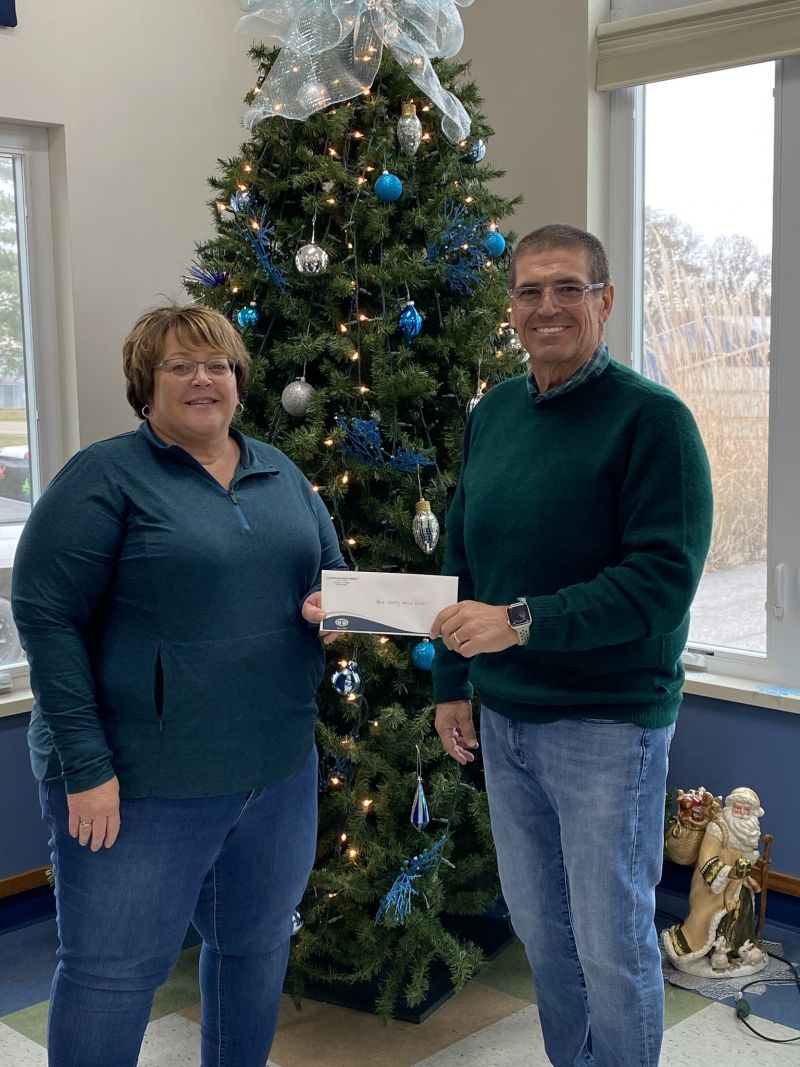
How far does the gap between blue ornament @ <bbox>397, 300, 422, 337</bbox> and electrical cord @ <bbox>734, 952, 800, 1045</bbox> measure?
5.60 feet

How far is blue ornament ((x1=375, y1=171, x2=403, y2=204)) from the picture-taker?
2.33 metres

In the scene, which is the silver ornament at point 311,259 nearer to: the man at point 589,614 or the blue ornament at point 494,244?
the blue ornament at point 494,244

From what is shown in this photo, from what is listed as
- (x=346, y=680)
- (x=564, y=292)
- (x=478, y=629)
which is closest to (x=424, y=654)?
(x=346, y=680)

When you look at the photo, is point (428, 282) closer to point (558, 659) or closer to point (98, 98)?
point (558, 659)

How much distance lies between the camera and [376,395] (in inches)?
93.5

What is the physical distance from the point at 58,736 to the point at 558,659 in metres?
0.76

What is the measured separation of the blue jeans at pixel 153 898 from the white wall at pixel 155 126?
1.65 metres

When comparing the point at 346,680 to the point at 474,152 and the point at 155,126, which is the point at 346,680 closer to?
the point at 474,152

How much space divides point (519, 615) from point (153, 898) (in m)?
0.71

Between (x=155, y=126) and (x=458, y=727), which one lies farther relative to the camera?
(x=155, y=126)

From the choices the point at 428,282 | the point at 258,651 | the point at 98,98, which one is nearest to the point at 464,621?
the point at 258,651

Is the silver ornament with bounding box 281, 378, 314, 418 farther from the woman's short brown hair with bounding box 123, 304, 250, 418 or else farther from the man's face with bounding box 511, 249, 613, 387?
the man's face with bounding box 511, 249, 613, 387

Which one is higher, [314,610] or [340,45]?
[340,45]

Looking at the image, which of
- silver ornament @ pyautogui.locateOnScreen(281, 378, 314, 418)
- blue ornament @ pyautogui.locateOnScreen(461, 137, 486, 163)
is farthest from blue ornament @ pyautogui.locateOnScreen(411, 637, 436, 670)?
blue ornament @ pyautogui.locateOnScreen(461, 137, 486, 163)
